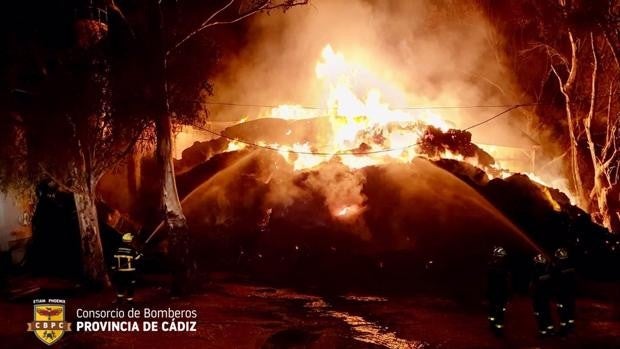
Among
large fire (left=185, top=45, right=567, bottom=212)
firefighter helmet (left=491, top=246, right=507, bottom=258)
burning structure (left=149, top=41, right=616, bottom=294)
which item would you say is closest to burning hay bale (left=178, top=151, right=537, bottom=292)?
burning structure (left=149, top=41, right=616, bottom=294)

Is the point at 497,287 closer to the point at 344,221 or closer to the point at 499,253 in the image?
the point at 499,253

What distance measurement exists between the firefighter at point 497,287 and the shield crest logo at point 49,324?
8.68m

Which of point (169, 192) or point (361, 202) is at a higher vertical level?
point (169, 192)

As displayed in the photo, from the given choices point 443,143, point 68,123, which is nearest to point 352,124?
point 443,143

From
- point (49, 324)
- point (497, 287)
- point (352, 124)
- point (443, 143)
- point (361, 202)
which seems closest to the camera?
point (49, 324)

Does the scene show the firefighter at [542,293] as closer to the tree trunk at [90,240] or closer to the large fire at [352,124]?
the tree trunk at [90,240]

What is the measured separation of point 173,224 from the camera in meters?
15.2

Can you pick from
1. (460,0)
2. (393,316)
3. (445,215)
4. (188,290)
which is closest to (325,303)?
(393,316)

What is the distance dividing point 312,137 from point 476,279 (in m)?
12.2

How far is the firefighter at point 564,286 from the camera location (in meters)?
10.4

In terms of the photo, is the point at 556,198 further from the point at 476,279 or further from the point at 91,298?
the point at 91,298

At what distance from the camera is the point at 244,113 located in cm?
3038

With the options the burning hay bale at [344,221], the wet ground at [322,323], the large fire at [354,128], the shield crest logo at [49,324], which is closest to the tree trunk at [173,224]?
the wet ground at [322,323]

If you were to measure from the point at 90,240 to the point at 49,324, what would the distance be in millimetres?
5401
